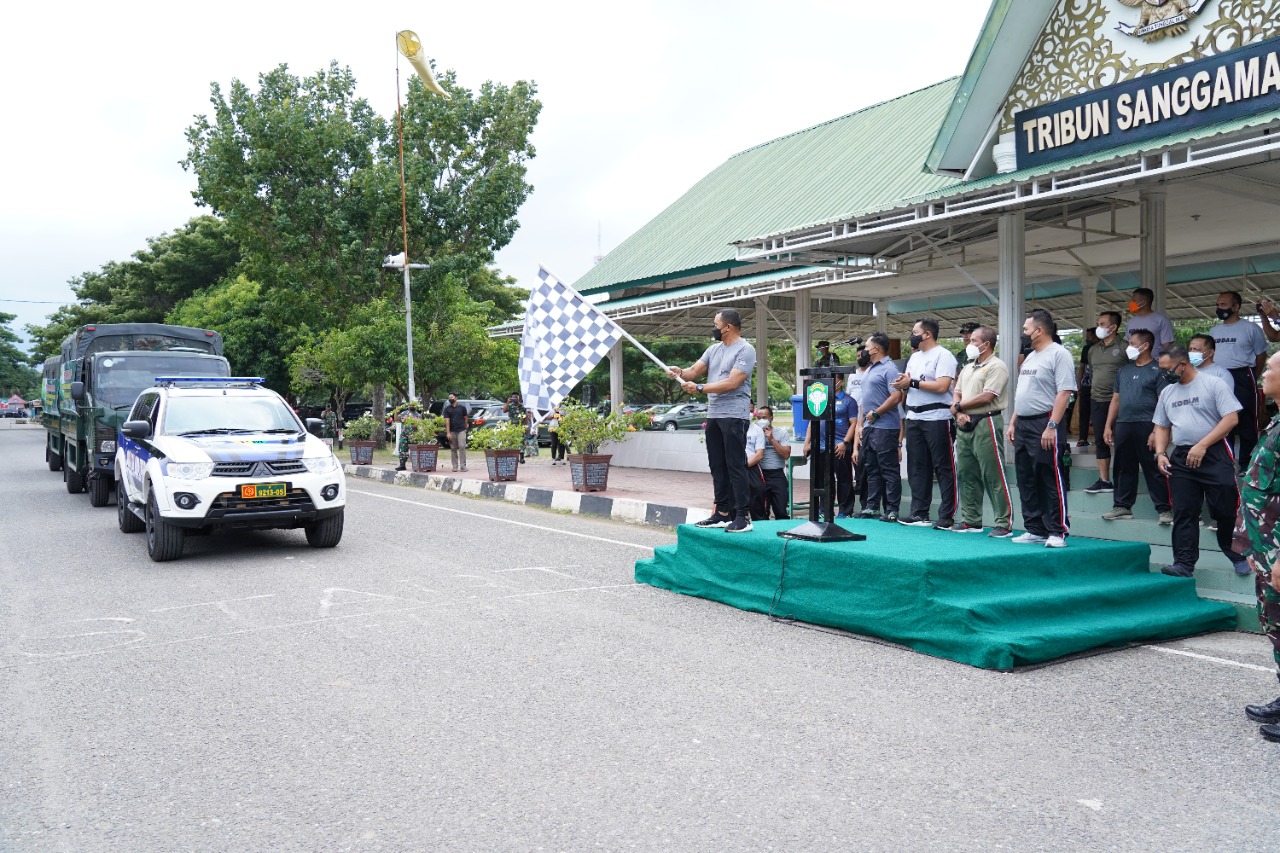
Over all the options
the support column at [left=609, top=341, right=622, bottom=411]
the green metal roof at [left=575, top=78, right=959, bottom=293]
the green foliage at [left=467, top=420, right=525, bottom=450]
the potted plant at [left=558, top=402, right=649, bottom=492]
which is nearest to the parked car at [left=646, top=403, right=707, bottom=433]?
the green metal roof at [left=575, top=78, right=959, bottom=293]

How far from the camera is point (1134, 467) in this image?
335 inches

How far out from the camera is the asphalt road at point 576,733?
11.7 feet

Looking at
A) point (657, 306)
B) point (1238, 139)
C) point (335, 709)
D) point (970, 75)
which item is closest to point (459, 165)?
point (657, 306)

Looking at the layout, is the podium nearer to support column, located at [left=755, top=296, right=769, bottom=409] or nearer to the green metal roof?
the green metal roof

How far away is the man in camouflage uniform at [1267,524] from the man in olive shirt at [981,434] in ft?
9.73

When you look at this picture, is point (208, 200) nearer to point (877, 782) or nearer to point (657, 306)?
point (657, 306)

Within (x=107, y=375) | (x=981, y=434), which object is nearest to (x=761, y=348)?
(x=107, y=375)

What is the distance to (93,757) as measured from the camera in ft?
14.2

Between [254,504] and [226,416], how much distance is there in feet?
5.26

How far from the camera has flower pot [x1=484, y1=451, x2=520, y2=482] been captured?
17.4m

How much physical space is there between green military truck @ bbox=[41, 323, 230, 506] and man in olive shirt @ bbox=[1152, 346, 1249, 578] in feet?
42.0

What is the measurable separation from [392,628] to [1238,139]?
24.3 ft

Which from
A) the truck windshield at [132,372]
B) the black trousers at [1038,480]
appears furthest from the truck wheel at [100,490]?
the black trousers at [1038,480]

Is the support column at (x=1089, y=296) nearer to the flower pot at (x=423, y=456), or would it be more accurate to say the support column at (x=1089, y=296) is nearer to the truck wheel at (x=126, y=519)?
the flower pot at (x=423, y=456)
